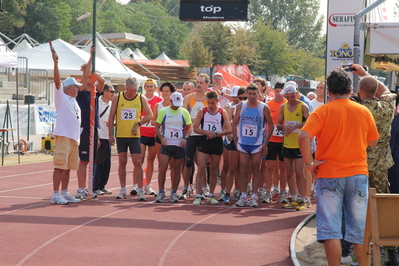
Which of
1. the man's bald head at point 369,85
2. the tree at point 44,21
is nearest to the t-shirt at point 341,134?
the man's bald head at point 369,85

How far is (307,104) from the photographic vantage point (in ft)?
37.5

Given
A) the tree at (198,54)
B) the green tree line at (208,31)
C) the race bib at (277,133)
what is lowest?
the race bib at (277,133)

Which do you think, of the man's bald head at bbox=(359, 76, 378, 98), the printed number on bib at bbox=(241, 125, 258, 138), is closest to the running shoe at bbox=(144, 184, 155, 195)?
the printed number on bib at bbox=(241, 125, 258, 138)

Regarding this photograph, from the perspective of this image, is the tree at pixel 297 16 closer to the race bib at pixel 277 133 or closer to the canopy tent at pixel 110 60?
the canopy tent at pixel 110 60

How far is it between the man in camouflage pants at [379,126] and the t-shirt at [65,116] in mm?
5533

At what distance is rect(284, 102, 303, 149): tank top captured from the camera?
1069 cm

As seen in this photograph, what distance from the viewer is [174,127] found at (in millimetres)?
11211

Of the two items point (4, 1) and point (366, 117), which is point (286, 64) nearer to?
point (4, 1)

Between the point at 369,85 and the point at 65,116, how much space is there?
580cm

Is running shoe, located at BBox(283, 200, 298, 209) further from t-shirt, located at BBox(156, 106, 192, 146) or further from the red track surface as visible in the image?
t-shirt, located at BBox(156, 106, 192, 146)

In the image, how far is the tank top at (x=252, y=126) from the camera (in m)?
10.9

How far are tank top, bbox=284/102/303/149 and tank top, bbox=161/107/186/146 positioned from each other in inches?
74.0

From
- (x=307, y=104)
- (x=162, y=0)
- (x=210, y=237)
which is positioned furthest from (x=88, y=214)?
(x=162, y=0)

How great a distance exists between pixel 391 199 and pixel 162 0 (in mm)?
123339
